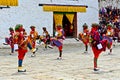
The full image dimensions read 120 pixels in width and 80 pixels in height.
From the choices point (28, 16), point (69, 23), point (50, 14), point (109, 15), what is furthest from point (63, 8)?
point (109, 15)

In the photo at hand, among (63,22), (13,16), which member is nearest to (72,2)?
(63,22)

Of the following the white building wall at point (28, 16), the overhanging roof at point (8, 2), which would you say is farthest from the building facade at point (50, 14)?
the overhanging roof at point (8, 2)

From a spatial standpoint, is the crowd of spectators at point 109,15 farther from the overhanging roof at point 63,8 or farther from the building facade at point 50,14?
the overhanging roof at point 63,8

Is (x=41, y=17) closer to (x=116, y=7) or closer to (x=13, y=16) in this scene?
(x=13, y=16)

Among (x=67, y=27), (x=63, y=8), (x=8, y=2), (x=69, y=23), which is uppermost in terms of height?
(x=8, y=2)

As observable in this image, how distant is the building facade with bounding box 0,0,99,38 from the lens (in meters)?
28.6

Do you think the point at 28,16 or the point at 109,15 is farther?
the point at 109,15

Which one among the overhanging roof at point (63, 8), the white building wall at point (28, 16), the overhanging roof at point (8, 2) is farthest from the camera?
the overhanging roof at point (63, 8)

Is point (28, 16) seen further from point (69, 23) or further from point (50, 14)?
point (69, 23)

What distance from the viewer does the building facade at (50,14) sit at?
93.7 ft

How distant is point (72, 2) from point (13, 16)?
6.06m

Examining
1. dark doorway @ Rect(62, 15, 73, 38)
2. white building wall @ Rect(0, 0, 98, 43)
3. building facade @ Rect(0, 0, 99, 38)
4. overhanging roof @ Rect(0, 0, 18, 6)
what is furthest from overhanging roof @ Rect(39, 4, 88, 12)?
overhanging roof @ Rect(0, 0, 18, 6)

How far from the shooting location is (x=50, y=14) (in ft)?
101

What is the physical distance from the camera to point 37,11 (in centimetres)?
3005
